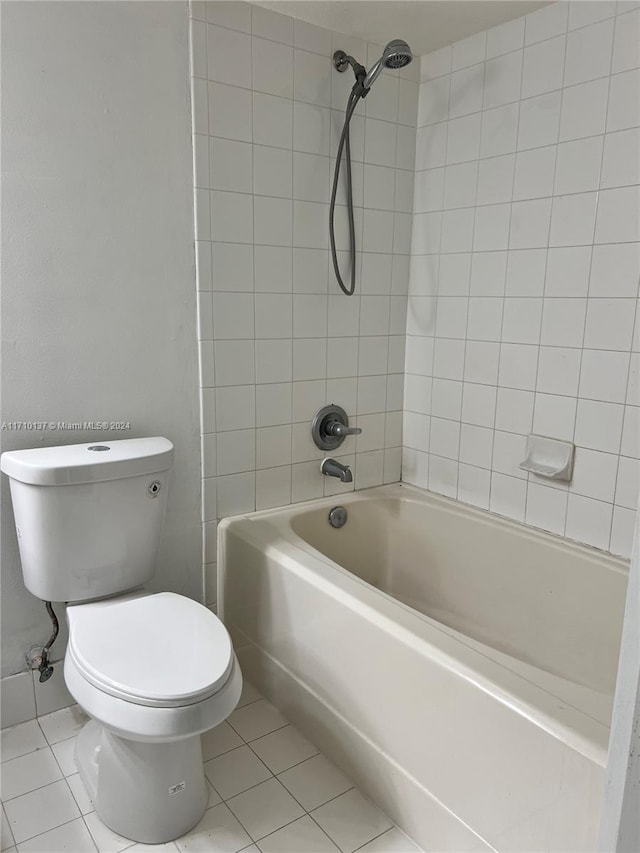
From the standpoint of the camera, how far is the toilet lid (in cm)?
132

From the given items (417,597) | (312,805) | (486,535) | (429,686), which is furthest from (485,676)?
(417,597)

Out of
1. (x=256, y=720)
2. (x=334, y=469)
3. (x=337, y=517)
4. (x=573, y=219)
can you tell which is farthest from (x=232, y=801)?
(x=573, y=219)

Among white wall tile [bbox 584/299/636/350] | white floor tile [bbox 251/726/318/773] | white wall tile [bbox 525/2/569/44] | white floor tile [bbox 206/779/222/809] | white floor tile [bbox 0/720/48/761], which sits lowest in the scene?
white floor tile [bbox 251/726/318/773]

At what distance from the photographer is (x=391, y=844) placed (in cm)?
147

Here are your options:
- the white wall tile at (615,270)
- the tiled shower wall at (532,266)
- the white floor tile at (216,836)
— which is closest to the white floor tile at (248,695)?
the white floor tile at (216,836)

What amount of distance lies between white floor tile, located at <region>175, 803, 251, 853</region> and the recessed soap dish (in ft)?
4.05

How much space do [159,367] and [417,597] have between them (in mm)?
1155

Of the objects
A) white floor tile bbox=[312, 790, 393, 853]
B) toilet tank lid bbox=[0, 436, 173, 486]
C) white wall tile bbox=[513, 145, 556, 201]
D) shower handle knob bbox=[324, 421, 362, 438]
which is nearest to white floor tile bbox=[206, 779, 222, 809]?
white floor tile bbox=[312, 790, 393, 853]

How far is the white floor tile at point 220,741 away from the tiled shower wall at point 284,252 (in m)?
0.44

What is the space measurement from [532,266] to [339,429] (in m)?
0.78

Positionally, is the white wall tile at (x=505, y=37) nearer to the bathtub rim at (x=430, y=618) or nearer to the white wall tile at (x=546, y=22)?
the white wall tile at (x=546, y=22)

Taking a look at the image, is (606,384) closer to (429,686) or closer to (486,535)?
(486,535)

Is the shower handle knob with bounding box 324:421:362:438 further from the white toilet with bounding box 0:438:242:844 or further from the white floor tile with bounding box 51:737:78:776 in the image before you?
the white floor tile with bounding box 51:737:78:776

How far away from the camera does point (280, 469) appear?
7.00 feet
